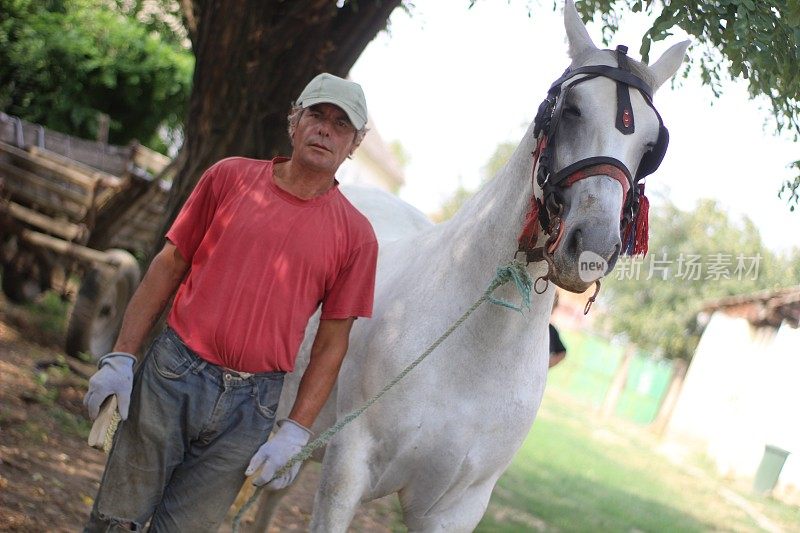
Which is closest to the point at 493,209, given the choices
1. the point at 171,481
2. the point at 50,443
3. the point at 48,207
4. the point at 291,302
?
the point at 291,302

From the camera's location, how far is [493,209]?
10.4 feet

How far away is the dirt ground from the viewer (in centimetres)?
441

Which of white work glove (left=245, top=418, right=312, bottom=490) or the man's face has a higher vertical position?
the man's face

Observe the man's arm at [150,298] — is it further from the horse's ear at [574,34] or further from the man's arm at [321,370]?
the horse's ear at [574,34]

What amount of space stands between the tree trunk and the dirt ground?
1.40 metres

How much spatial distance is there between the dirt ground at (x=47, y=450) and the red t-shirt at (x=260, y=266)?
6.21 feet

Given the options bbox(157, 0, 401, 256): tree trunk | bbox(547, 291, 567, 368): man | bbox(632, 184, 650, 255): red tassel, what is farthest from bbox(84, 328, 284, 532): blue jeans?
bbox(157, 0, 401, 256): tree trunk

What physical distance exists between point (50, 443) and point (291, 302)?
10.6 feet

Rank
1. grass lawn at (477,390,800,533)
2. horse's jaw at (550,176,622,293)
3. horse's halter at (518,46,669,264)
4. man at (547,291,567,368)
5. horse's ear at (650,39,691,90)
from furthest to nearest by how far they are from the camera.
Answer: grass lawn at (477,390,800,533), man at (547,291,567,368), horse's ear at (650,39,691,90), horse's halter at (518,46,669,264), horse's jaw at (550,176,622,293)

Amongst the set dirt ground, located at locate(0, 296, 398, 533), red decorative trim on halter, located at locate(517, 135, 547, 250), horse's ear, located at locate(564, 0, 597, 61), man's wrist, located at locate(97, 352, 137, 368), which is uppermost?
horse's ear, located at locate(564, 0, 597, 61)

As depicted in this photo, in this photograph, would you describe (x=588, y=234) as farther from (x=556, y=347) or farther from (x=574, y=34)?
(x=556, y=347)

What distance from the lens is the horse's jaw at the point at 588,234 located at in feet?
7.93

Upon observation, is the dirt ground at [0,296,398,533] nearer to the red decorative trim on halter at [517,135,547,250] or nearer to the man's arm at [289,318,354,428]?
the man's arm at [289,318,354,428]

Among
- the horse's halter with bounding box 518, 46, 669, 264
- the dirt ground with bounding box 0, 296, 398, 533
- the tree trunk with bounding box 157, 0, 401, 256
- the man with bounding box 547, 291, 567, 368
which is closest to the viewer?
the horse's halter with bounding box 518, 46, 669, 264
